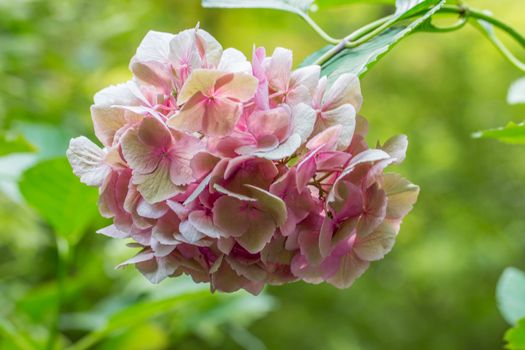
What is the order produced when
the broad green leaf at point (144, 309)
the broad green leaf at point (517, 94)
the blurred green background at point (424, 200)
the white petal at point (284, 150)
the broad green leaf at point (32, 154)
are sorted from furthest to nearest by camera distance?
the blurred green background at point (424, 200) → the broad green leaf at point (32, 154) → the broad green leaf at point (144, 309) → the broad green leaf at point (517, 94) → the white petal at point (284, 150)

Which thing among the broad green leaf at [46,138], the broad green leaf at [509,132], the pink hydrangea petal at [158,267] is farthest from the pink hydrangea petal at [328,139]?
the broad green leaf at [46,138]

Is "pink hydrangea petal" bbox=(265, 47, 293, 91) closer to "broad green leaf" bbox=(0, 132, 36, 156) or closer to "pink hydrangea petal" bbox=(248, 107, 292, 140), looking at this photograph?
"pink hydrangea petal" bbox=(248, 107, 292, 140)

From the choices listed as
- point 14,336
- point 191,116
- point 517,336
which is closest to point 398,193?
point 191,116

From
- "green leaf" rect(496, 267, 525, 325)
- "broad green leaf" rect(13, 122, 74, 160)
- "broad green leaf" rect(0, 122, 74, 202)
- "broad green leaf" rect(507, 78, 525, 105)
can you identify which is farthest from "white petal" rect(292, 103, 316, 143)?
"broad green leaf" rect(13, 122, 74, 160)

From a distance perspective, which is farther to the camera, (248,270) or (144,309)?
(144,309)

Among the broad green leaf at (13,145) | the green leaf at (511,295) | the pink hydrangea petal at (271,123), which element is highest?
the pink hydrangea petal at (271,123)

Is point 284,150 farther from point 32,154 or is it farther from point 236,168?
point 32,154

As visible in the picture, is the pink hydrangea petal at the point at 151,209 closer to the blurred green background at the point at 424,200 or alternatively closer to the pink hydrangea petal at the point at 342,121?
the pink hydrangea petal at the point at 342,121
